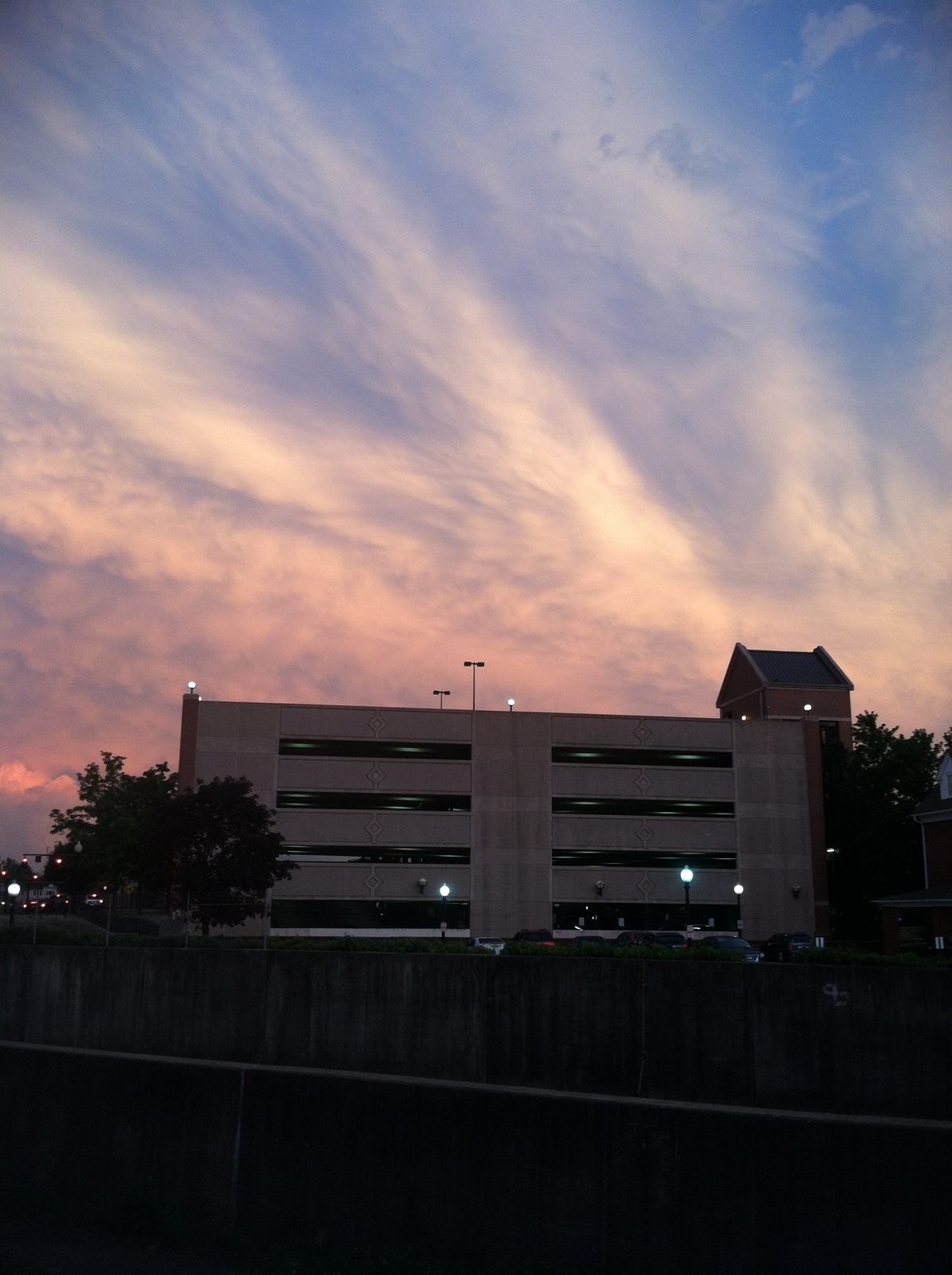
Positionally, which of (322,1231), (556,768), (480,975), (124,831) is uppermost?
(556,768)

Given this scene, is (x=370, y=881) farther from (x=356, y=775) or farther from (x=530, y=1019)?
(x=530, y=1019)

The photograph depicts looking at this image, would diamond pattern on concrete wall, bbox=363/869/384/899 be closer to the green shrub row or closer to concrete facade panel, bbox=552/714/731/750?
concrete facade panel, bbox=552/714/731/750

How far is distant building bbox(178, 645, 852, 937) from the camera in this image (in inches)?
2402

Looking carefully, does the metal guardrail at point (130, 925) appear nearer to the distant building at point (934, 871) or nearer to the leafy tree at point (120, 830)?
the leafy tree at point (120, 830)

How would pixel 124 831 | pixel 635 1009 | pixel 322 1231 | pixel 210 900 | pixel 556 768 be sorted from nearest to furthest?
1. pixel 322 1231
2. pixel 635 1009
3. pixel 210 900
4. pixel 124 831
5. pixel 556 768

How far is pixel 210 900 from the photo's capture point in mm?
46656

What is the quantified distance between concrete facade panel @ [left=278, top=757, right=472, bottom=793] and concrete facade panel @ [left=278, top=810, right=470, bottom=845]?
1261mm

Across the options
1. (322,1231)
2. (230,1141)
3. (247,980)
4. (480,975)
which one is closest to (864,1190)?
(322,1231)

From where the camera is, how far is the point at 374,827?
61219 mm

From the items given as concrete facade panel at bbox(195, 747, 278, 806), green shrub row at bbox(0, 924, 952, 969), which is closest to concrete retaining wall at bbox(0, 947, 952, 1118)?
green shrub row at bbox(0, 924, 952, 969)

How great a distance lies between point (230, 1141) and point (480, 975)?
4.58m

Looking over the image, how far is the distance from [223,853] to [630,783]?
24803mm

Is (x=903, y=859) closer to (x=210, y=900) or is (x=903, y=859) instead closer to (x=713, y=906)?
(x=713, y=906)

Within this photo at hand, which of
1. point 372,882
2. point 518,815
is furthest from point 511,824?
point 372,882
